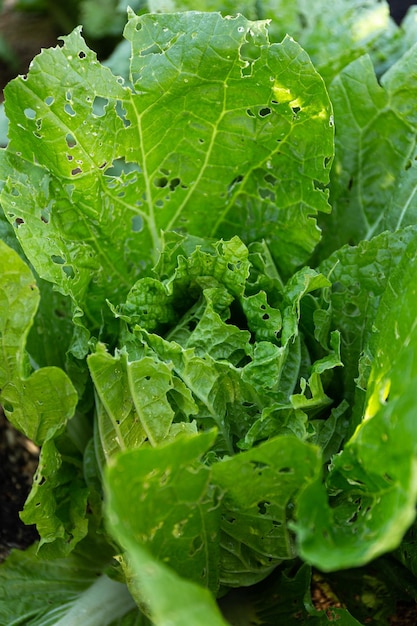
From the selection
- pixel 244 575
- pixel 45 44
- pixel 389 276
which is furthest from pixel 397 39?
pixel 45 44

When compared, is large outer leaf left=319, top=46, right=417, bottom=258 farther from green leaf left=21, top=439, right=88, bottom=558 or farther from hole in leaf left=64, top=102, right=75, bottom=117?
green leaf left=21, top=439, right=88, bottom=558

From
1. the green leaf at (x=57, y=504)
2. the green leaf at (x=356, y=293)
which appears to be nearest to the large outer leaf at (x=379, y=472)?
the green leaf at (x=356, y=293)

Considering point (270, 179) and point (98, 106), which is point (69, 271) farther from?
point (98, 106)

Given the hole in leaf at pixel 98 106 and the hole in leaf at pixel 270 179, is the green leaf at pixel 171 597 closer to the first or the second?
the hole in leaf at pixel 270 179

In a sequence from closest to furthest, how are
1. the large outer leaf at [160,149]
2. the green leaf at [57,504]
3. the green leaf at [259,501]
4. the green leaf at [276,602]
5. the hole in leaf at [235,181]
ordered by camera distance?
the green leaf at [259,501] → the green leaf at [57,504] → the large outer leaf at [160,149] → the green leaf at [276,602] → the hole in leaf at [235,181]

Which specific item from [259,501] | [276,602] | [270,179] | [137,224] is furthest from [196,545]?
[270,179]

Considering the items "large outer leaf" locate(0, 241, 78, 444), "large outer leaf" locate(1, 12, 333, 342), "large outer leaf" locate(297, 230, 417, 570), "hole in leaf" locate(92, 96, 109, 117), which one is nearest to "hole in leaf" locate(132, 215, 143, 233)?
"large outer leaf" locate(1, 12, 333, 342)
